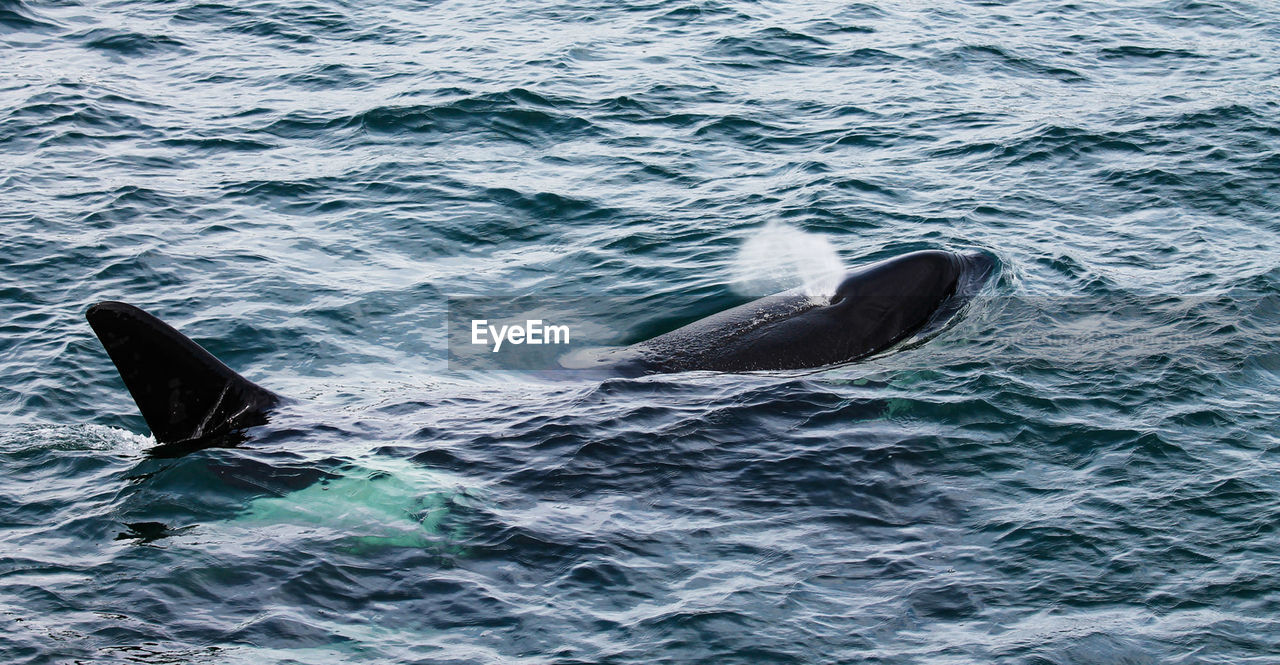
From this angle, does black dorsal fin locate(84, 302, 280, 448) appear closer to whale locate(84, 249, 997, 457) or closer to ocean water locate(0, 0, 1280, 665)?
whale locate(84, 249, 997, 457)

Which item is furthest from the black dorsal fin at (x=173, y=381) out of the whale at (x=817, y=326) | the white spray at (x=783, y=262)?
the white spray at (x=783, y=262)

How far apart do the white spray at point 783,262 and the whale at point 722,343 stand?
2.44ft

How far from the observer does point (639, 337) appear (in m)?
15.8

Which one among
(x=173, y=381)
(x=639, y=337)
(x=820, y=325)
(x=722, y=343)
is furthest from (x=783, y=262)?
(x=173, y=381)

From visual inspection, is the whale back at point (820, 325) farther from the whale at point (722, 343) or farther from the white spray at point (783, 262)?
the white spray at point (783, 262)

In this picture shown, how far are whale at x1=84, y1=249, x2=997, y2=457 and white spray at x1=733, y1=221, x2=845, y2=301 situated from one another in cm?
75

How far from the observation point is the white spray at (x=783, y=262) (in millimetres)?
16625

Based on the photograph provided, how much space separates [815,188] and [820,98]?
5.02 meters

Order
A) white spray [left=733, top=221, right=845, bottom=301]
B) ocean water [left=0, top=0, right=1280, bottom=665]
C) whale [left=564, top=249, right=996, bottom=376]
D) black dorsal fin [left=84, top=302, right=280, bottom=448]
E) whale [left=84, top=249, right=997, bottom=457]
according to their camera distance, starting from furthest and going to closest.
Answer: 1. white spray [left=733, top=221, right=845, bottom=301]
2. whale [left=564, top=249, right=996, bottom=376]
3. whale [left=84, top=249, right=997, bottom=457]
4. black dorsal fin [left=84, top=302, right=280, bottom=448]
5. ocean water [left=0, top=0, right=1280, bottom=665]

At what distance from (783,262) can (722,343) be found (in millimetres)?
3655

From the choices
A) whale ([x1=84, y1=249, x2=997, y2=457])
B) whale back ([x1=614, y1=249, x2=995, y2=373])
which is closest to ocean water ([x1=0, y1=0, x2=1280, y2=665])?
whale ([x1=84, y1=249, x2=997, y2=457])

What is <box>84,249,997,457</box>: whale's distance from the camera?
11602 millimetres

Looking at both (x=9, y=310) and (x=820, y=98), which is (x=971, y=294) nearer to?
(x=820, y=98)

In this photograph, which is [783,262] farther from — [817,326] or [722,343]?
[722,343]
